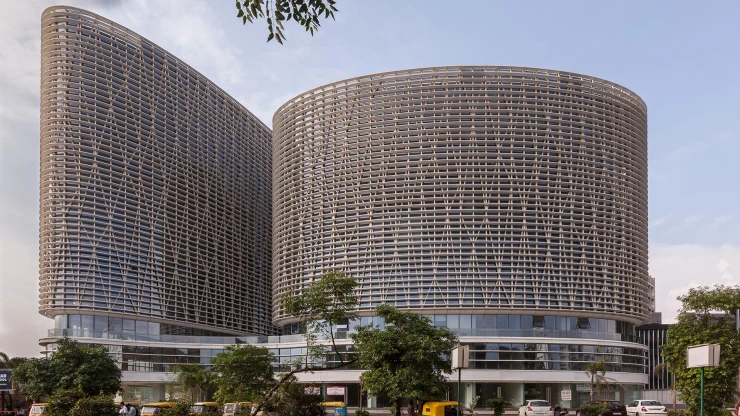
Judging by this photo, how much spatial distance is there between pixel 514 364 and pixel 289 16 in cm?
7694

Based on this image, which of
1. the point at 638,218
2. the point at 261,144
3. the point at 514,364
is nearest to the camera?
the point at 514,364

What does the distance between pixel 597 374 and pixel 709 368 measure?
153 ft

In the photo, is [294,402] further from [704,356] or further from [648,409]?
[648,409]

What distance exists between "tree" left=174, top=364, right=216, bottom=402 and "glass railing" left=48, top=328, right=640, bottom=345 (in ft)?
22.0

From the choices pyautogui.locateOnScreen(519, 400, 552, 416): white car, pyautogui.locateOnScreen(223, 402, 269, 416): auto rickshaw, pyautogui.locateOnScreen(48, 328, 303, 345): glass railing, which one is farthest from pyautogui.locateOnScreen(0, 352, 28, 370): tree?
pyautogui.locateOnScreen(519, 400, 552, 416): white car

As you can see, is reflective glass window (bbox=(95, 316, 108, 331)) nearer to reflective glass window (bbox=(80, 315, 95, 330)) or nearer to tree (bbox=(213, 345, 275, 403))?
reflective glass window (bbox=(80, 315, 95, 330))

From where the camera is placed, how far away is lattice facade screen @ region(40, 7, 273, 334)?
89938mm

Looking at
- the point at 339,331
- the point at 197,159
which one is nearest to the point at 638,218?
the point at 339,331

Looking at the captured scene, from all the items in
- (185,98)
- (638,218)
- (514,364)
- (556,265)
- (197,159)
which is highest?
(185,98)

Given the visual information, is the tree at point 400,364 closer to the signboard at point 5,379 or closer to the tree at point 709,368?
the tree at point 709,368

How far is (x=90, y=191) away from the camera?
299 feet

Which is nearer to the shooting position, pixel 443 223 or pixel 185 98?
pixel 443 223

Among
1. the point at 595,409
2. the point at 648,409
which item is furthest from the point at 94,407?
the point at 648,409

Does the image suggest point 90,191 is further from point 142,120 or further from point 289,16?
point 289,16
